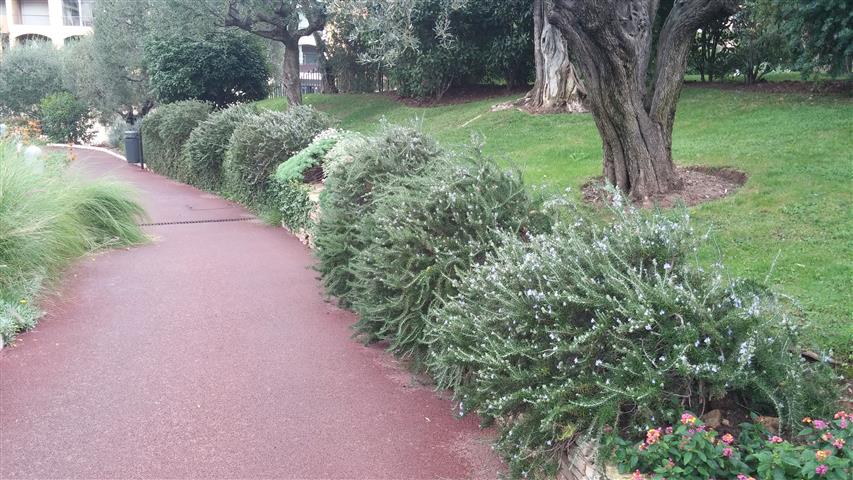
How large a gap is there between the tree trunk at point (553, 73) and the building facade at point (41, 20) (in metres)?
49.4

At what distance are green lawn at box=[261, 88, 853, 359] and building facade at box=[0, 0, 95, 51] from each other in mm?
49640

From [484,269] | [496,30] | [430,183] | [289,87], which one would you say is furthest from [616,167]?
[289,87]

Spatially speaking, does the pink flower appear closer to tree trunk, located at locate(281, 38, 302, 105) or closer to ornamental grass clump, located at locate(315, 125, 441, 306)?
ornamental grass clump, located at locate(315, 125, 441, 306)

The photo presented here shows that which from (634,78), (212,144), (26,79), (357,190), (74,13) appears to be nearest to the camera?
(357,190)

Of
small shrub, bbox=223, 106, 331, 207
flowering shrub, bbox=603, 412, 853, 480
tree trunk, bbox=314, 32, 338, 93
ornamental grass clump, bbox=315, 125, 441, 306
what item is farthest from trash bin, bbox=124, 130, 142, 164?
flowering shrub, bbox=603, 412, 853, 480

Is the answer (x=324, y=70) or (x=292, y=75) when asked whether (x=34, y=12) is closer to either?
(x=324, y=70)

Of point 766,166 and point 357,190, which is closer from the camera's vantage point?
point 357,190

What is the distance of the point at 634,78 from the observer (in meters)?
7.71

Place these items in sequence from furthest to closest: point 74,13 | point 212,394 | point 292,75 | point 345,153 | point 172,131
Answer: point 74,13 → point 292,75 → point 172,131 → point 345,153 → point 212,394

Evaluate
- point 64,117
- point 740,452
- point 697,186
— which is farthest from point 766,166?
point 64,117

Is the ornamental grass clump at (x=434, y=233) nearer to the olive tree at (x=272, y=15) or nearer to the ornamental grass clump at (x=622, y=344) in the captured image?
the ornamental grass clump at (x=622, y=344)

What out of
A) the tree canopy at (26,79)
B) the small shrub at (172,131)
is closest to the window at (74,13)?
the tree canopy at (26,79)

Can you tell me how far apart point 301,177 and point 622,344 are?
8200 mm

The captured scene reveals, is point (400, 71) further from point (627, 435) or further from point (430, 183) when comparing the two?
point (627, 435)
